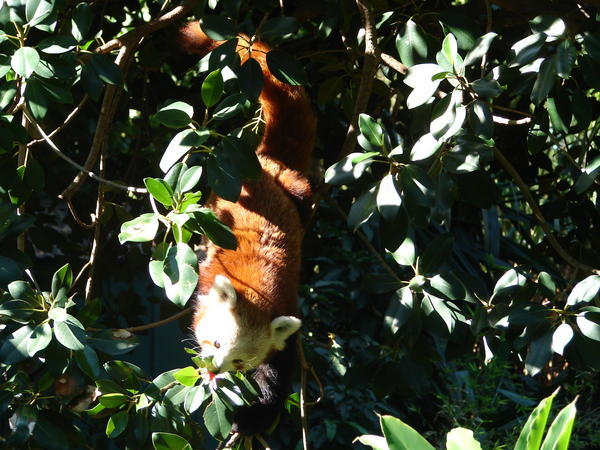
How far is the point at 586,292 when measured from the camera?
185cm

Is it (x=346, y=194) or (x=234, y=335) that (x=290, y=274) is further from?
(x=346, y=194)

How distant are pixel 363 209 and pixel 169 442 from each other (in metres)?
0.80

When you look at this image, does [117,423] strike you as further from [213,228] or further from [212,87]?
[212,87]

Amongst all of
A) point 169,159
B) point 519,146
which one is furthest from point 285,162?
point 169,159

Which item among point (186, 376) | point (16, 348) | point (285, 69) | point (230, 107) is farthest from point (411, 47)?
point (16, 348)

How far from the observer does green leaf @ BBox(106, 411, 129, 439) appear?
2002 mm

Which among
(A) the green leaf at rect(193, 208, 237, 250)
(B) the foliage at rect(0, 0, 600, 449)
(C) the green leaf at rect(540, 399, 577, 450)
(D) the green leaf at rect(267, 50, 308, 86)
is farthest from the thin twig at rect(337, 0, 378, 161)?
(C) the green leaf at rect(540, 399, 577, 450)

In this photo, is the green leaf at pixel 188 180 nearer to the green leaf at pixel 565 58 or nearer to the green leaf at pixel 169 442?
the green leaf at pixel 169 442

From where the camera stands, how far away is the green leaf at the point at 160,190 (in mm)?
1760

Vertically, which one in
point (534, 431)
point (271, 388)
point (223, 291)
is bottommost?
point (271, 388)

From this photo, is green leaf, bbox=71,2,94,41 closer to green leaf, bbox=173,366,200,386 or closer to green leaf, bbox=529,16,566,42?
green leaf, bbox=173,366,200,386

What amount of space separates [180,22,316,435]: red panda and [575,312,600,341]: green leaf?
117cm

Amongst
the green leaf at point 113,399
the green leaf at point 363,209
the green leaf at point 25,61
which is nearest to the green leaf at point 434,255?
the green leaf at point 363,209

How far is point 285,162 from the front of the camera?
3.05 meters
